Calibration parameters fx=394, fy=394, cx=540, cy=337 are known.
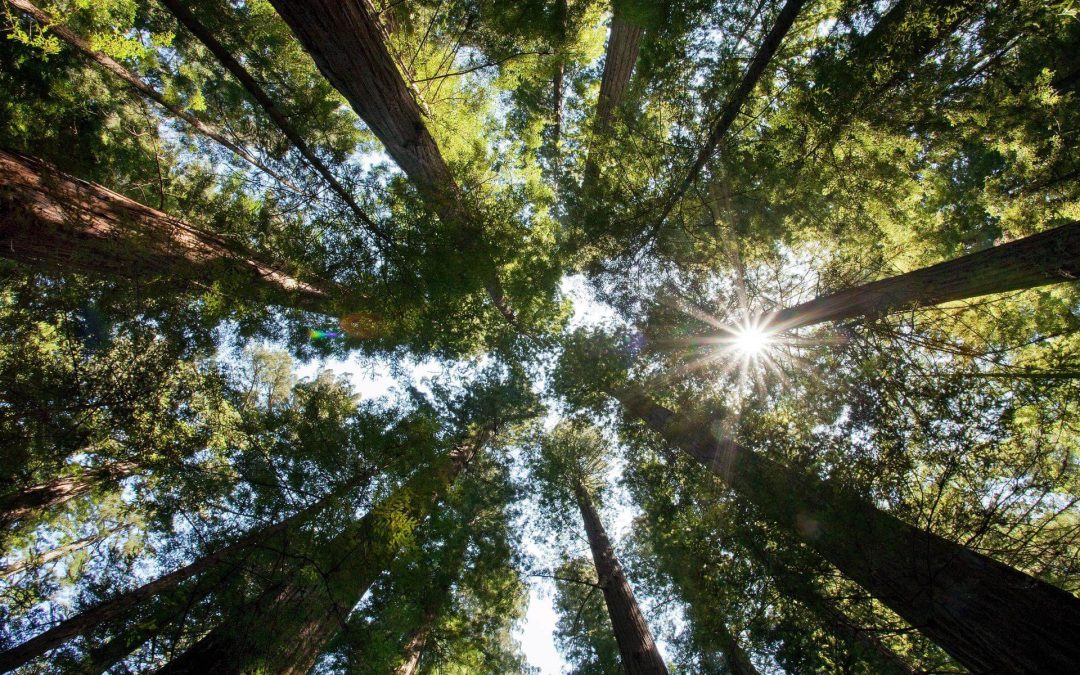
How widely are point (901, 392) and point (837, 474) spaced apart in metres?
0.97

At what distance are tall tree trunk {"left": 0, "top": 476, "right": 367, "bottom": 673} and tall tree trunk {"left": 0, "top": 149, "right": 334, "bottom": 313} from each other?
202cm

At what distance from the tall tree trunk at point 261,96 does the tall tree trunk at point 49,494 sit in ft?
13.3

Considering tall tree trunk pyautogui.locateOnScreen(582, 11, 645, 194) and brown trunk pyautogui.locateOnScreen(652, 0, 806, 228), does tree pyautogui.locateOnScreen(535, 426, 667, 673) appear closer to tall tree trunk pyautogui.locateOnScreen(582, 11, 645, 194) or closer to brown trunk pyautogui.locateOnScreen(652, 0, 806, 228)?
brown trunk pyautogui.locateOnScreen(652, 0, 806, 228)

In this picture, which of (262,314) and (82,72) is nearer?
(262,314)

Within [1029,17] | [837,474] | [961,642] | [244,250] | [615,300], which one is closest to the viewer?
[961,642]

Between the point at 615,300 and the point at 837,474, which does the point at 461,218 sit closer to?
the point at 615,300

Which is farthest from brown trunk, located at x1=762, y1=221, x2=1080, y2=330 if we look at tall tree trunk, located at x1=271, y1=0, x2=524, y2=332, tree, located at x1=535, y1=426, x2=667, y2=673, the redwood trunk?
the redwood trunk

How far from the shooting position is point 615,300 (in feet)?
21.2

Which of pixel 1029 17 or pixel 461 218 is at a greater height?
pixel 1029 17

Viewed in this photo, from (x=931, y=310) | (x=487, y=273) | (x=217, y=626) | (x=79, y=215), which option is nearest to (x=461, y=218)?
(x=487, y=273)

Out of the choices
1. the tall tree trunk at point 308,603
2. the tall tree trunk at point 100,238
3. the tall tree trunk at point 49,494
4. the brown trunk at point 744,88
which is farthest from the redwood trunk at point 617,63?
the tall tree trunk at point 49,494

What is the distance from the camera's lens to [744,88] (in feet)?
10.9

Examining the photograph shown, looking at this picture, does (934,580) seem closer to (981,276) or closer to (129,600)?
(981,276)

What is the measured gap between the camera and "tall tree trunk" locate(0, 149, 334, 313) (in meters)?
3.13
